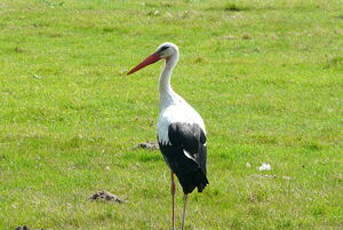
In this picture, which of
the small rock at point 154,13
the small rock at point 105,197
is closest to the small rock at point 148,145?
the small rock at point 105,197

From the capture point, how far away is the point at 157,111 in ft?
48.1

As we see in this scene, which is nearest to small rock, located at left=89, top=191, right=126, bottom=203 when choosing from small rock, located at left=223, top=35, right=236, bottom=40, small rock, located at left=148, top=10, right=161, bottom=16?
small rock, located at left=223, top=35, right=236, bottom=40

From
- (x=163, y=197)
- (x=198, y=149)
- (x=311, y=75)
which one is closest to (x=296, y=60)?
(x=311, y=75)

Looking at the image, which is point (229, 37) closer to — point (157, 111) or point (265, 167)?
point (157, 111)

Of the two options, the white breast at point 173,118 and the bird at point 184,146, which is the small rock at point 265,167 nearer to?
the bird at point 184,146

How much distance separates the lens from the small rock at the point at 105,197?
32.1 ft

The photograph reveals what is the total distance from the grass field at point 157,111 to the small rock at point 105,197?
0.16 meters

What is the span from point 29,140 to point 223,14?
14.1 meters

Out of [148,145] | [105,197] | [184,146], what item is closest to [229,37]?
[148,145]

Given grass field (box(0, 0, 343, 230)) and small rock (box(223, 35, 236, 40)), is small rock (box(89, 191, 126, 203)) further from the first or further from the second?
small rock (box(223, 35, 236, 40))

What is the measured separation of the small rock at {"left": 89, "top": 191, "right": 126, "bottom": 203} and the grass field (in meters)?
0.16

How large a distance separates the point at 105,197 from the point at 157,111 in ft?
16.3

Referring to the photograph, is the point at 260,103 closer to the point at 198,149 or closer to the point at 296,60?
the point at 296,60

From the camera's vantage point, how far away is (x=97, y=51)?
811 inches
